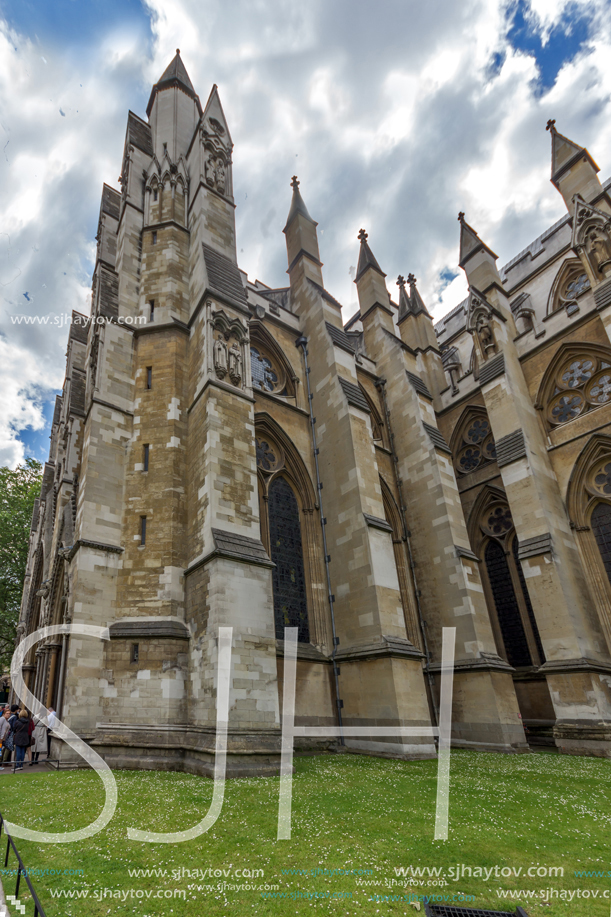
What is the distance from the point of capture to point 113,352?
1312 cm

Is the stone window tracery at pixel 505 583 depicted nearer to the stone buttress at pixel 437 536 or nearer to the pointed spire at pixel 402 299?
the stone buttress at pixel 437 536

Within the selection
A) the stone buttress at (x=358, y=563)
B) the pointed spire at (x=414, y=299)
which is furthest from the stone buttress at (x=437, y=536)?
the stone buttress at (x=358, y=563)

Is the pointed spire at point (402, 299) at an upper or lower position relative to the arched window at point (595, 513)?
upper

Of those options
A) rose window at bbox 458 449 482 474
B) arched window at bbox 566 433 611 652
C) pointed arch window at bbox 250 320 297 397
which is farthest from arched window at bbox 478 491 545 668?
pointed arch window at bbox 250 320 297 397

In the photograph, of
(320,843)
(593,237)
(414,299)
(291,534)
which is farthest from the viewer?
(414,299)

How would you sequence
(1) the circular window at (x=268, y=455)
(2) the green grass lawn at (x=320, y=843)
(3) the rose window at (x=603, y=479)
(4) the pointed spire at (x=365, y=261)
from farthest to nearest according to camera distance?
1. (4) the pointed spire at (x=365, y=261)
2. (1) the circular window at (x=268, y=455)
3. (3) the rose window at (x=603, y=479)
4. (2) the green grass lawn at (x=320, y=843)

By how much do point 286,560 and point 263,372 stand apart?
665 centimetres

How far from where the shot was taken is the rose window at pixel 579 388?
15750 mm

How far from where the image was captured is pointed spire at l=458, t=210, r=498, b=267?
20266 millimetres

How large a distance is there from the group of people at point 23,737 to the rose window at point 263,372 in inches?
425

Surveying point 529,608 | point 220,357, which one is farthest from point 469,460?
point 220,357

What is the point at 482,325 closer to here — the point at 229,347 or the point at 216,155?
the point at 229,347

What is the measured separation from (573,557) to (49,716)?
1423 centimetres

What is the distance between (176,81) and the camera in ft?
62.1
